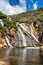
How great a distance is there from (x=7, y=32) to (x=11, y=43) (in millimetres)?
6688

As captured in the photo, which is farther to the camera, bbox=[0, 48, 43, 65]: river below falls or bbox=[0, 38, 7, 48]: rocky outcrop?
bbox=[0, 38, 7, 48]: rocky outcrop

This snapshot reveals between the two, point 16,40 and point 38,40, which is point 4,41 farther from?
point 38,40

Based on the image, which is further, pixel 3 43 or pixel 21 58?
pixel 3 43

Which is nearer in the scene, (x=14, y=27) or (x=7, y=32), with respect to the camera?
(x=7, y=32)

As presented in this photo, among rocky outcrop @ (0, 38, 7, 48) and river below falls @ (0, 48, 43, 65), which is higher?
rocky outcrop @ (0, 38, 7, 48)

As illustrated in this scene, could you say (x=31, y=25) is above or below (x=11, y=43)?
above

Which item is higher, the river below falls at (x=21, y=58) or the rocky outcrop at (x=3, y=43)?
the rocky outcrop at (x=3, y=43)

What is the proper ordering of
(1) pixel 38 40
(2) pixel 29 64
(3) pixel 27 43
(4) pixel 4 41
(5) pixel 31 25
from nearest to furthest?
(2) pixel 29 64, (4) pixel 4 41, (3) pixel 27 43, (1) pixel 38 40, (5) pixel 31 25

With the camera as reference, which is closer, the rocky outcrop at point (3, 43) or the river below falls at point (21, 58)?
the river below falls at point (21, 58)

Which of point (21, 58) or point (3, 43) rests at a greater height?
point (3, 43)

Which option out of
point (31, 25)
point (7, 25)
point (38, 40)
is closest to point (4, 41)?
point (7, 25)

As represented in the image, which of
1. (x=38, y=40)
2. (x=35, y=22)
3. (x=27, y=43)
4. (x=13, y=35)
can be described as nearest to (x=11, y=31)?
(x=13, y=35)

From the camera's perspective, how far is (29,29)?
404 feet

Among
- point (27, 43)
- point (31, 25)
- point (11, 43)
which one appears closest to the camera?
point (11, 43)
